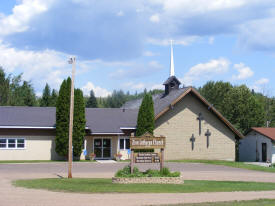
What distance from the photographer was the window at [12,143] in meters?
35.3

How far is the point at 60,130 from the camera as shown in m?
35.2

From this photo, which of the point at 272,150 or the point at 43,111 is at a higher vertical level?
the point at 43,111

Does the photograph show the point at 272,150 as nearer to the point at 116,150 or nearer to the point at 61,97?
the point at 116,150

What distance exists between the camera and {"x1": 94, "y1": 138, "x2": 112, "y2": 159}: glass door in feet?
126

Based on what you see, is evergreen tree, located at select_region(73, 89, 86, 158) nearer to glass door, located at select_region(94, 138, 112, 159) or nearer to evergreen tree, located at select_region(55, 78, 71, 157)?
evergreen tree, located at select_region(55, 78, 71, 157)

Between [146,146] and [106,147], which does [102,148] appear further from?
[146,146]

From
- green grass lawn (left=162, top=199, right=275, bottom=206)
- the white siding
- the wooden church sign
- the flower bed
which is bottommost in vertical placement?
green grass lawn (left=162, top=199, right=275, bottom=206)

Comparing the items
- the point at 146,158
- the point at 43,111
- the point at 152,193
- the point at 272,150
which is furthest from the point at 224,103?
the point at 152,193

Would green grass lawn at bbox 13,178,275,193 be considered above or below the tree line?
below

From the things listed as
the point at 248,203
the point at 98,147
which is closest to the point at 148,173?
the point at 248,203

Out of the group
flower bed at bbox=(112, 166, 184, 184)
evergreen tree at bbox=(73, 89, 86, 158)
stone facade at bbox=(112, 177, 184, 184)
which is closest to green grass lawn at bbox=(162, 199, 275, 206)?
stone facade at bbox=(112, 177, 184, 184)

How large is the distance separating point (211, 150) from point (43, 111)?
1614 centimetres

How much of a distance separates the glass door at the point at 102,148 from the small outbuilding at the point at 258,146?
15.6m

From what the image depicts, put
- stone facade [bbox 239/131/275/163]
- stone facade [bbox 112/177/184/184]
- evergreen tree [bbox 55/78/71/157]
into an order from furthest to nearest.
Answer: stone facade [bbox 239/131/275/163] → evergreen tree [bbox 55/78/71/157] → stone facade [bbox 112/177/184/184]
